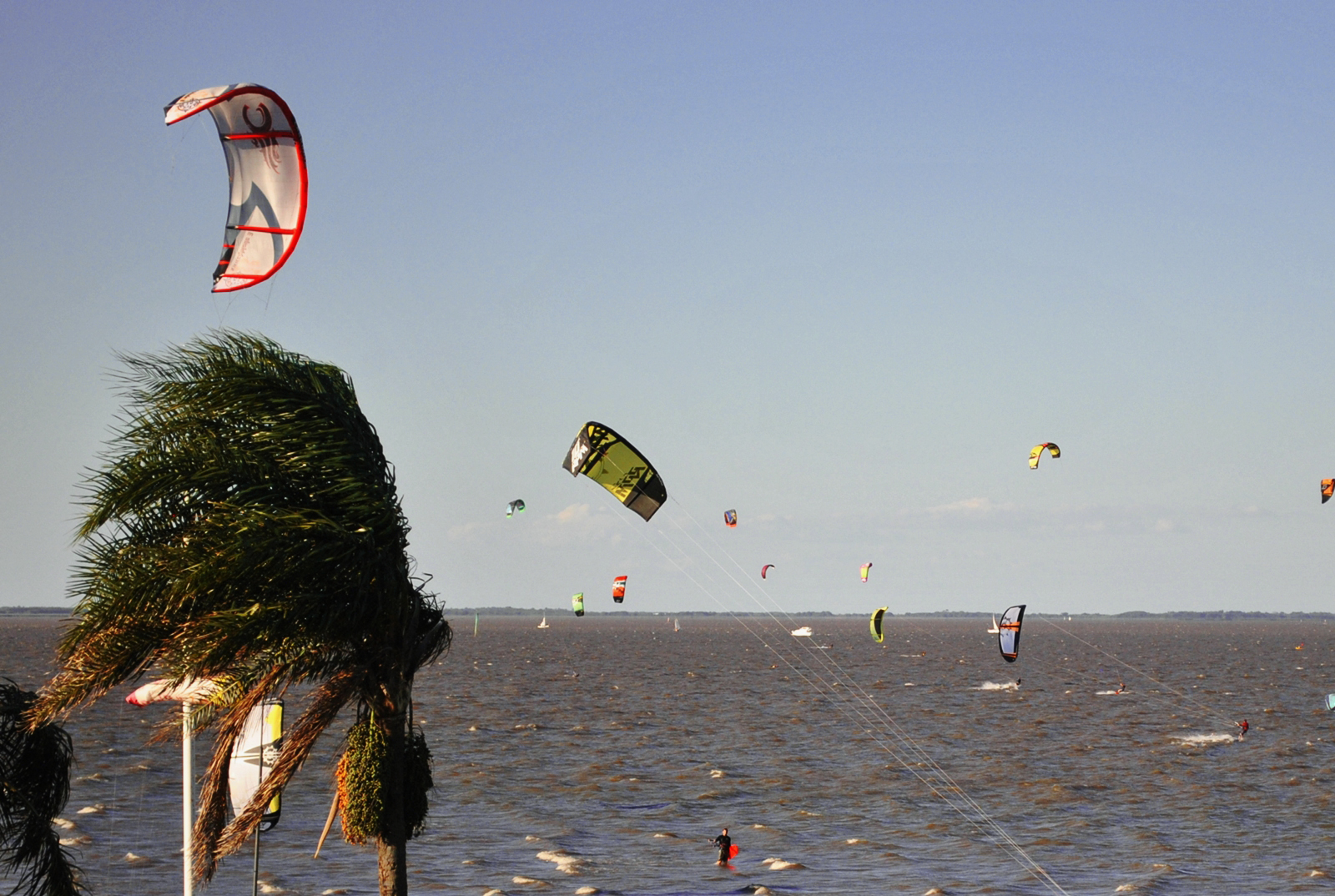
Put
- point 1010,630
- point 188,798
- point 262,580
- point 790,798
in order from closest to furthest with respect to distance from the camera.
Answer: point 262,580 < point 188,798 < point 790,798 < point 1010,630

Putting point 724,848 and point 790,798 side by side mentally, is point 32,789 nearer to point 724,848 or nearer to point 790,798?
point 724,848

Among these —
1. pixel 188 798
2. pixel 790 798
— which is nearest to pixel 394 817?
pixel 188 798

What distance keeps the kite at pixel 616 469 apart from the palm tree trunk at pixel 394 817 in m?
5.88

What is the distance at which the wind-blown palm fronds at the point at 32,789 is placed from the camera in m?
7.45

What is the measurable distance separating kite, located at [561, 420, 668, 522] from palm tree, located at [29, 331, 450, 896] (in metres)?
5.60

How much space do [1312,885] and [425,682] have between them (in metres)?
55.2

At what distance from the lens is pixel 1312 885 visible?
2342 centimetres

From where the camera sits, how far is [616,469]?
1462 cm

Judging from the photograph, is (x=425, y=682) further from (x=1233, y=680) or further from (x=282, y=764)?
(x=282, y=764)

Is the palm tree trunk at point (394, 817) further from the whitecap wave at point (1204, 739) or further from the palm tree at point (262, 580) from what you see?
the whitecap wave at point (1204, 739)

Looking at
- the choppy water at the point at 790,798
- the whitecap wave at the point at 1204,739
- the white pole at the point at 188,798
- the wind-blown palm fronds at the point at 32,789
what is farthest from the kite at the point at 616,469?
the whitecap wave at the point at 1204,739

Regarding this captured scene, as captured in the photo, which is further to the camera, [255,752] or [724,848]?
[724,848]

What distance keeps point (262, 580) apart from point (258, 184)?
15.6 ft

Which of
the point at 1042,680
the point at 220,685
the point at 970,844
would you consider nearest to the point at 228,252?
the point at 220,685
